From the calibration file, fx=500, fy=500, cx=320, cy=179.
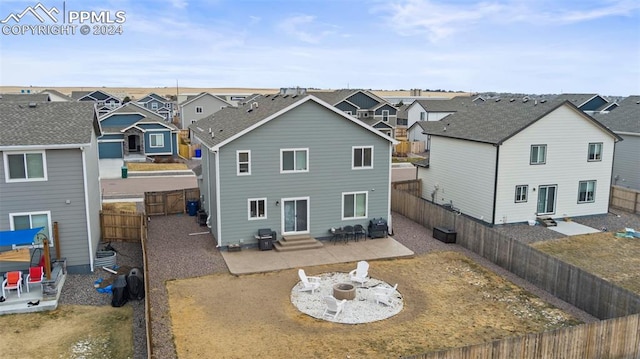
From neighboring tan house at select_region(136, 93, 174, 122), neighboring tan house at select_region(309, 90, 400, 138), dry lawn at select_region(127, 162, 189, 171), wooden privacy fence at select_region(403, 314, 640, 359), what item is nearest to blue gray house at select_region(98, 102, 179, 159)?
dry lawn at select_region(127, 162, 189, 171)

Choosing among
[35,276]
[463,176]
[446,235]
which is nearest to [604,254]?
[446,235]

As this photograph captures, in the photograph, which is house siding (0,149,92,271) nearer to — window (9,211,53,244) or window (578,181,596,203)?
window (9,211,53,244)

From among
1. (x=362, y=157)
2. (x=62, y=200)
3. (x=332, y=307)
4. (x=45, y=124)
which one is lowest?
→ (x=332, y=307)

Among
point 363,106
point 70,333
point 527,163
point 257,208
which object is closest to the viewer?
point 70,333

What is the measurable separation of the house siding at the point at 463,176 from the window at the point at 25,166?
20715 mm

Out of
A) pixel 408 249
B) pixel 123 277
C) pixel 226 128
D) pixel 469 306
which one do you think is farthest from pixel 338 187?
pixel 123 277

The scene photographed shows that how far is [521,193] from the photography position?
1059 inches

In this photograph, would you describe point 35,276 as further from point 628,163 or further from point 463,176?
point 628,163

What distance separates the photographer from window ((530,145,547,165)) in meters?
26.7

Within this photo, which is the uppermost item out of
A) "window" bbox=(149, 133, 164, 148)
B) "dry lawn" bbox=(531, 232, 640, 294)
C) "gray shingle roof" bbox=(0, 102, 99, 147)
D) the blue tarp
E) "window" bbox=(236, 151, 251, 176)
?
"gray shingle roof" bbox=(0, 102, 99, 147)

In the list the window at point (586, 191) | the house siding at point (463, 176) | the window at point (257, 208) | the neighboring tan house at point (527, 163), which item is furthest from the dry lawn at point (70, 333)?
the window at point (586, 191)

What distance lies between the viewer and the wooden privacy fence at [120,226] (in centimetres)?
2302

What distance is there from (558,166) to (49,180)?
24.9m

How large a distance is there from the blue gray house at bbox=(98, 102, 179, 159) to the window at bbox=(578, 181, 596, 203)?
37.0 m
